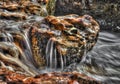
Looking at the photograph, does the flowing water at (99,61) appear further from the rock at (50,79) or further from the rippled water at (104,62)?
the rock at (50,79)

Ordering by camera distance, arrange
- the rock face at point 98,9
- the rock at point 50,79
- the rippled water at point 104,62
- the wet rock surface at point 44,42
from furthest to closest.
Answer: the rock face at point 98,9 → the rippled water at point 104,62 → the wet rock surface at point 44,42 → the rock at point 50,79

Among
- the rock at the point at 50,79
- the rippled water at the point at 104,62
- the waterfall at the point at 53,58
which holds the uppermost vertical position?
the rock at the point at 50,79

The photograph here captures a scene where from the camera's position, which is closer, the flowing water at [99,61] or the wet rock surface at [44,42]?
the wet rock surface at [44,42]

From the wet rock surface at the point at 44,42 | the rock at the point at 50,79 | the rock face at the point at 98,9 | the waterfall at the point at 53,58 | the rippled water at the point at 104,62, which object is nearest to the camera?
the rock at the point at 50,79

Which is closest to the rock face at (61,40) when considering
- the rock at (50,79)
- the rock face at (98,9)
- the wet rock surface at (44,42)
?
the wet rock surface at (44,42)

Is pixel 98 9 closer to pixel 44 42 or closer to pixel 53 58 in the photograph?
pixel 44 42

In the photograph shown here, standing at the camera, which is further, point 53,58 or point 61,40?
point 61,40

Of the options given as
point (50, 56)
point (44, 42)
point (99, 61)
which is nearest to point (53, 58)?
point (50, 56)

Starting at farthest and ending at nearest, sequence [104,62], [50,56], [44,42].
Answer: [104,62]
[44,42]
[50,56]

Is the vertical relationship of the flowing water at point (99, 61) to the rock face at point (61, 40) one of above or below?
below

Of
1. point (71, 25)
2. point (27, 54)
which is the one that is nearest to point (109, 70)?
point (71, 25)
